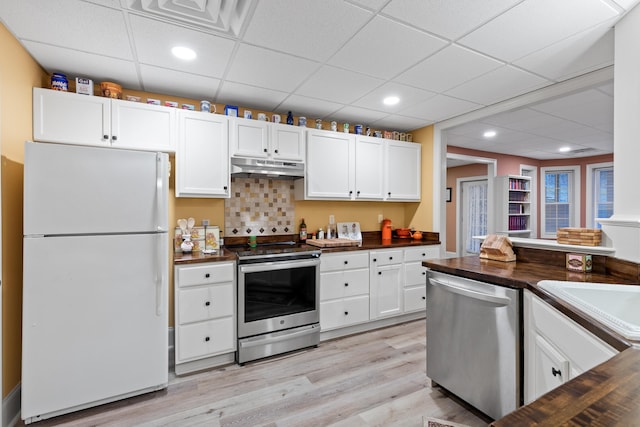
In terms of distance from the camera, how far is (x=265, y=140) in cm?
300

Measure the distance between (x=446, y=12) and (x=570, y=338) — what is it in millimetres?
1710

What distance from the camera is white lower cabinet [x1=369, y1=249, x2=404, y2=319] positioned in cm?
328

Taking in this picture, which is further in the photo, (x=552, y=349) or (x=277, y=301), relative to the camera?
(x=277, y=301)

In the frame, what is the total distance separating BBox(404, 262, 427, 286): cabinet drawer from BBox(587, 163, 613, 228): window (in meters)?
4.83

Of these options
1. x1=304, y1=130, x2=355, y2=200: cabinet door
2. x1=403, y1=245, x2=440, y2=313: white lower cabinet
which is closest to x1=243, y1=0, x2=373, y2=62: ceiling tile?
x1=304, y1=130, x2=355, y2=200: cabinet door

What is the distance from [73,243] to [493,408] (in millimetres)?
2711

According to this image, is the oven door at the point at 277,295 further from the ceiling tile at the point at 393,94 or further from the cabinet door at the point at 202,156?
the ceiling tile at the point at 393,94

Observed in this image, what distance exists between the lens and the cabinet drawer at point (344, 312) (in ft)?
9.89

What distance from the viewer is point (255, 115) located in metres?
3.26

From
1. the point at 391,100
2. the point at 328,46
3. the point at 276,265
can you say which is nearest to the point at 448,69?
the point at 391,100

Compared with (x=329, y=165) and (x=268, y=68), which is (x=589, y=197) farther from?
(x=268, y=68)

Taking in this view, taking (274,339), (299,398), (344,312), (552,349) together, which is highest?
(552,349)

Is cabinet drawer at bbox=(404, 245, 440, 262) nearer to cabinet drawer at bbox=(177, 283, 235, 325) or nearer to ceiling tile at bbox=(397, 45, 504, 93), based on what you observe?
ceiling tile at bbox=(397, 45, 504, 93)

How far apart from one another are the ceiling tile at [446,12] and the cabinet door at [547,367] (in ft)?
5.71
